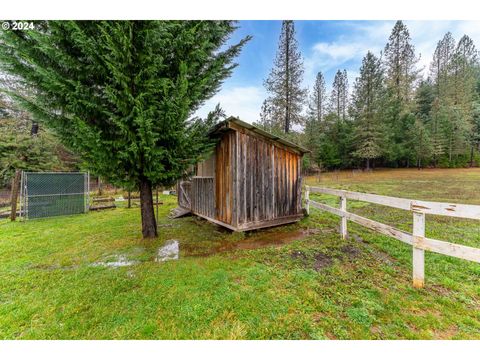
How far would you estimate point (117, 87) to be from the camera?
12.9 feet

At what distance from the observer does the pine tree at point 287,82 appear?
19234 mm

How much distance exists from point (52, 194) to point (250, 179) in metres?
8.43

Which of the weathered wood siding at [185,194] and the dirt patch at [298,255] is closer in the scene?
the dirt patch at [298,255]

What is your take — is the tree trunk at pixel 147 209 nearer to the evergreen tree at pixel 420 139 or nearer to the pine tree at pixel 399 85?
the pine tree at pixel 399 85

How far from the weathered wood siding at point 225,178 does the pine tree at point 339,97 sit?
31182mm

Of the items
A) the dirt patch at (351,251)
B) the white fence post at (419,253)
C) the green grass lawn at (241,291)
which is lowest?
the green grass lawn at (241,291)

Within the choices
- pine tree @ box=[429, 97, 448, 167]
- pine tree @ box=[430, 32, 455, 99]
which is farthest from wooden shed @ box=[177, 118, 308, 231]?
pine tree @ box=[430, 32, 455, 99]

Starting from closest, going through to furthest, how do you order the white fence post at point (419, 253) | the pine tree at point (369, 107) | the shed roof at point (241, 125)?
the white fence post at point (419, 253) → the shed roof at point (241, 125) → the pine tree at point (369, 107)

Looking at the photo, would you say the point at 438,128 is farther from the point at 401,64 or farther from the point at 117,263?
the point at 117,263

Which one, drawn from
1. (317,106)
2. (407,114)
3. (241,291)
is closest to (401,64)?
(407,114)

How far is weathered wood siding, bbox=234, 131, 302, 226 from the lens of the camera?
17.5ft

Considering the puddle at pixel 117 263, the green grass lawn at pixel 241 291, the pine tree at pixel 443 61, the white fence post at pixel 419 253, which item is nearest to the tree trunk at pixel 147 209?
the green grass lawn at pixel 241 291

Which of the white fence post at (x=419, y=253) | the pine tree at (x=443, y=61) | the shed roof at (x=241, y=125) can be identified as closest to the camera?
the white fence post at (x=419, y=253)

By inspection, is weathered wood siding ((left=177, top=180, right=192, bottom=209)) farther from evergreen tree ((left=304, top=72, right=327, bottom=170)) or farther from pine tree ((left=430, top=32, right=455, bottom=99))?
pine tree ((left=430, top=32, right=455, bottom=99))
